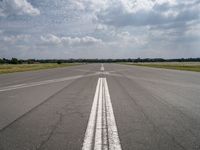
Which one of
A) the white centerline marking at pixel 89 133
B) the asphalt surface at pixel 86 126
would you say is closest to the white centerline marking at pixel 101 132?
the white centerline marking at pixel 89 133

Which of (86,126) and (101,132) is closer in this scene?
(101,132)

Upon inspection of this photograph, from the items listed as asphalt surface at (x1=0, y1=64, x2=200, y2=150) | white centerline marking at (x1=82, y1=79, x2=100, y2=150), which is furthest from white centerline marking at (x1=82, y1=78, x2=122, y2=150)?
asphalt surface at (x1=0, y1=64, x2=200, y2=150)

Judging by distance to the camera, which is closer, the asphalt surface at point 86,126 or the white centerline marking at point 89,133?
the white centerline marking at point 89,133

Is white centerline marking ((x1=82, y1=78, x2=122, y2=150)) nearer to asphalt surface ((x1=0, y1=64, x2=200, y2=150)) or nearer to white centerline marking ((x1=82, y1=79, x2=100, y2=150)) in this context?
white centerline marking ((x1=82, y1=79, x2=100, y2=150))

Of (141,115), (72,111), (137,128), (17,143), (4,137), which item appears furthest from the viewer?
(72,111)

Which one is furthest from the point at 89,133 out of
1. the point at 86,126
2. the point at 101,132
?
the point at 86,126

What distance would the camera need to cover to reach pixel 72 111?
20.8 ft

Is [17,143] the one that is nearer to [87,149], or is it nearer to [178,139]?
[87,149]

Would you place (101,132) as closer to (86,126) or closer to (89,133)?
(89,133)

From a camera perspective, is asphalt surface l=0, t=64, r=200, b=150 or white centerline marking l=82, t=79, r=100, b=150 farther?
asphalt surface l=0, t=64, r=200, b=150

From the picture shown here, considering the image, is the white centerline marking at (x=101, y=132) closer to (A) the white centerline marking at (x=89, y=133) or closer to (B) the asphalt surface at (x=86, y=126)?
(A) the white centerline marking at (x=89, y=133)

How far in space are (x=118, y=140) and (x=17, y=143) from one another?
5.94 ft

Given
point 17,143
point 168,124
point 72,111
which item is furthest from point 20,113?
point 168,124

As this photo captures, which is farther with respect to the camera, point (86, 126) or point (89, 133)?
point (86, 126)
